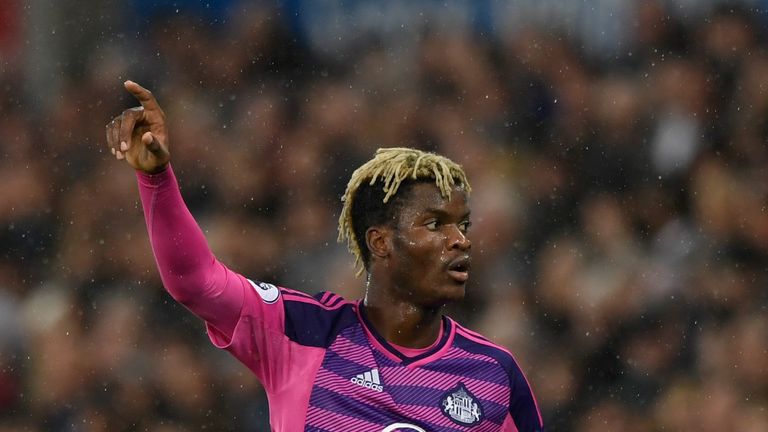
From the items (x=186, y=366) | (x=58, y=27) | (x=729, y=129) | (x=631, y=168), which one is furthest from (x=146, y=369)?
(x=729, y=129)

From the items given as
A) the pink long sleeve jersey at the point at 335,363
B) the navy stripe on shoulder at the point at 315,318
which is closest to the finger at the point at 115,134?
the pink long sleeve jersey at the point at 335,363

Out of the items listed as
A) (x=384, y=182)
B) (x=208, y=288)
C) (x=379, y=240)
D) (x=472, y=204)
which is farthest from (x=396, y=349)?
(x=472, y=204)

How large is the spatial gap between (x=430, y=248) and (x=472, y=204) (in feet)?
6.58

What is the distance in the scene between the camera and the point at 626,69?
5.52 meters

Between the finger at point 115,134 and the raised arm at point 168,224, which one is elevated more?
the finger at point 115,134

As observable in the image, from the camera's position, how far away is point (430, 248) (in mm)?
3289

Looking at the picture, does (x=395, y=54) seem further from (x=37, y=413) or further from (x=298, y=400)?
(x=298, y=400)

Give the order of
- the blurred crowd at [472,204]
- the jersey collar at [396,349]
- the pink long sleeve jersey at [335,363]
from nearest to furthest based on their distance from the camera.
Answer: the pink long sleeve jersey at [335,363]
the jersey collar at [396,349]
the blurred crowd at [472,204]

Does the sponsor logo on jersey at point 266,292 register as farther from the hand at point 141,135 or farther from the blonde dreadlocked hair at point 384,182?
the hand at point 141,135

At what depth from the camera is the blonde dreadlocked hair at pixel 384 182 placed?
11.0 feet

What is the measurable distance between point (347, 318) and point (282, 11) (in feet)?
7.87

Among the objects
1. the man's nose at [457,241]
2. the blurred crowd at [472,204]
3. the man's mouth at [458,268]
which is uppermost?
the man's nose at [457,241]

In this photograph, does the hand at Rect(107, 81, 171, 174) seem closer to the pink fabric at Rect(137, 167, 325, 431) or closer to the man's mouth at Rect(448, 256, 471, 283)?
the pink fabric at Rect(137, 167, 325, 431)

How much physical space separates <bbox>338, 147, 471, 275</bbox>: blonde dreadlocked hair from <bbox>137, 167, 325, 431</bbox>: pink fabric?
36cm
